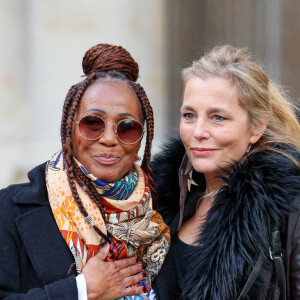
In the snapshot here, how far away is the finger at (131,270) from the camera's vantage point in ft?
8.59

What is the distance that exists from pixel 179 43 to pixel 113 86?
4.00m

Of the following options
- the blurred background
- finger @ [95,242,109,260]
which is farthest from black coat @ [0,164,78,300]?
the blurred background

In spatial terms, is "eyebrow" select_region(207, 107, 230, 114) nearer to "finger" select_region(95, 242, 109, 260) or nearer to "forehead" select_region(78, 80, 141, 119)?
"forehead" select_region(78, 80, 141, 119)

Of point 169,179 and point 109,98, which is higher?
point 109,98

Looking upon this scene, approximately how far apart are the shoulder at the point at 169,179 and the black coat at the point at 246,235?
445 millimetres

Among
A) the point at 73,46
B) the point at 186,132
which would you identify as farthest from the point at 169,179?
the point at 73,46

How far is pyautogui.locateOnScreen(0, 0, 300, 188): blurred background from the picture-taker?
19.9 feet

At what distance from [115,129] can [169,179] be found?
75 cm

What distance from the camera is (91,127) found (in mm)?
2596

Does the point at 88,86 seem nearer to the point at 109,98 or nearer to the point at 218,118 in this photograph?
the point at 109,98

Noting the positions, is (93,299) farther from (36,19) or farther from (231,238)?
(36,19)

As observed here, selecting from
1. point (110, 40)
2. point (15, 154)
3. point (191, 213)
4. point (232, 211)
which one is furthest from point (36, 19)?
point (232, 211)

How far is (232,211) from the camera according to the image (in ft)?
8.80

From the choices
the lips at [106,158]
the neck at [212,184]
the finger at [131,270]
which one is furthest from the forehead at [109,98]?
the finger at [131,270]
